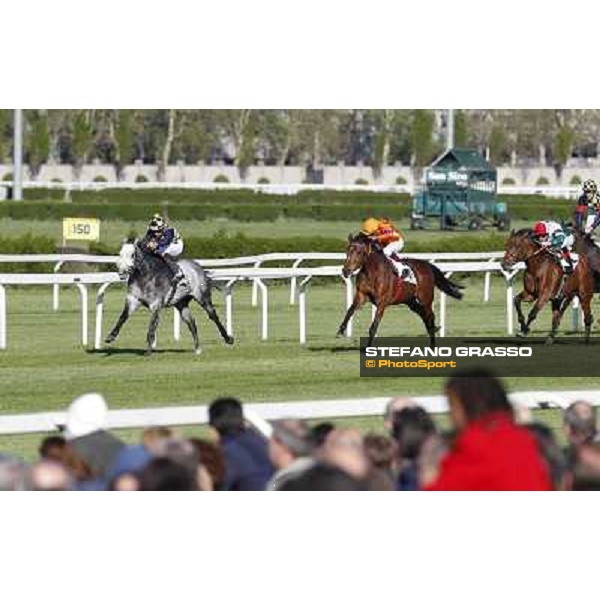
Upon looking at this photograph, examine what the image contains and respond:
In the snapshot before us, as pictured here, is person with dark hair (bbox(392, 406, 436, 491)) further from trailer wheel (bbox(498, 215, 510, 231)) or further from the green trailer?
the green trailer

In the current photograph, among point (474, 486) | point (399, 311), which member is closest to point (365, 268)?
point (399, 311)

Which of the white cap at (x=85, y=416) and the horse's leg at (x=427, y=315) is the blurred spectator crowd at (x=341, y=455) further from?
the horse's leg at (x=427, y=315)

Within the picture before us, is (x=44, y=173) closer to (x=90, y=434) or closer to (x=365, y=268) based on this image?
(x=365, y=268)

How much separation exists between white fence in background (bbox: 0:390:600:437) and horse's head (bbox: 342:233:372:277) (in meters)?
7.96

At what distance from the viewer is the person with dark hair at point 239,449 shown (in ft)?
21.8

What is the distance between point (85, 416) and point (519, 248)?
39.3ft

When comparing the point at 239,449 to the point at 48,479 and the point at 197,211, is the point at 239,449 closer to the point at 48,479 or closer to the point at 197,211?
the point at 48,479

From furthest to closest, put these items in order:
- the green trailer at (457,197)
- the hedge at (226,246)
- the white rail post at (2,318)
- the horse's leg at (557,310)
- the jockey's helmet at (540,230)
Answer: the green trailer at (457,197) → the hedge at (226,246) → the jockey's helmet at (540,230) → the horse's leg at (557,310) → the white rail post at (2,318)

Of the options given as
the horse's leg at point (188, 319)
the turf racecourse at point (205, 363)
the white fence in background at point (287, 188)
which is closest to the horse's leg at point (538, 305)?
the turf racecourse at point (205, 363)

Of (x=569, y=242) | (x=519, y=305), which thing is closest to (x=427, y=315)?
(x=519, y=305)

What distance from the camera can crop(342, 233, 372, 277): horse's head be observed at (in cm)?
1659

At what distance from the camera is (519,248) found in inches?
717

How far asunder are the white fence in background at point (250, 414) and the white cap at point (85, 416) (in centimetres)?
76
